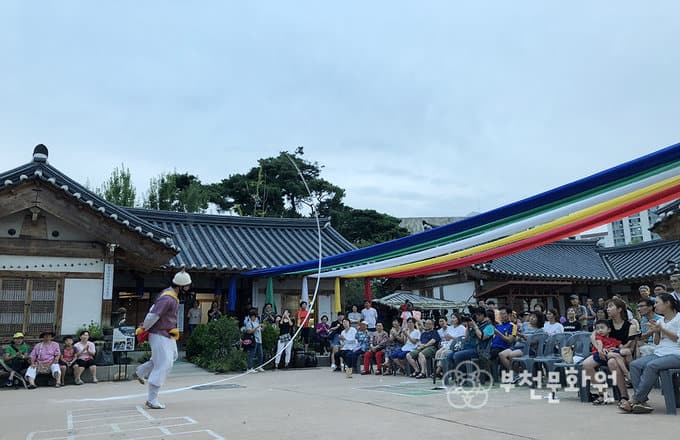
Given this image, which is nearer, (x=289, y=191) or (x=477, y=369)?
(x=477, y=369)

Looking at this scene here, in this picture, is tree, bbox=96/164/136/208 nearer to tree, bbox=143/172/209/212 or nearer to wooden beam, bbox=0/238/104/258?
tree, bbox=143/172/209/212

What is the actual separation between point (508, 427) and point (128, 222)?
29.1 ft

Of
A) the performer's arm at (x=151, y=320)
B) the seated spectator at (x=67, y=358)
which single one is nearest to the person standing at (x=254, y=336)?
the seated spectator at (x=67, y=358)

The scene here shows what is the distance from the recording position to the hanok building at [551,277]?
16359mm

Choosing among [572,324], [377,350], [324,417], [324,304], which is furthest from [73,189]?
[572,324]

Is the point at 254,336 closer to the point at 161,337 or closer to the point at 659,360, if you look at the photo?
the point at 161,337

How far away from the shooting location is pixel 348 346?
984cm

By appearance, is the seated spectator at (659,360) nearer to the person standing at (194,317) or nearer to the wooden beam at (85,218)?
the wooden beam at (85,218)

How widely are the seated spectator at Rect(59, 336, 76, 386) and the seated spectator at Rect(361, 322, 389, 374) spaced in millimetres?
5279

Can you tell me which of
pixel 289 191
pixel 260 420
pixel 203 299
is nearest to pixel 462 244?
pixel 260 420

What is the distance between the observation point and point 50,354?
8.80 m

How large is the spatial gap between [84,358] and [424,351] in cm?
606

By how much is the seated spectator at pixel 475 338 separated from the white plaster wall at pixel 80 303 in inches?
291

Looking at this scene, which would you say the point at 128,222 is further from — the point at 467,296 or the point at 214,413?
the point at 467,296
